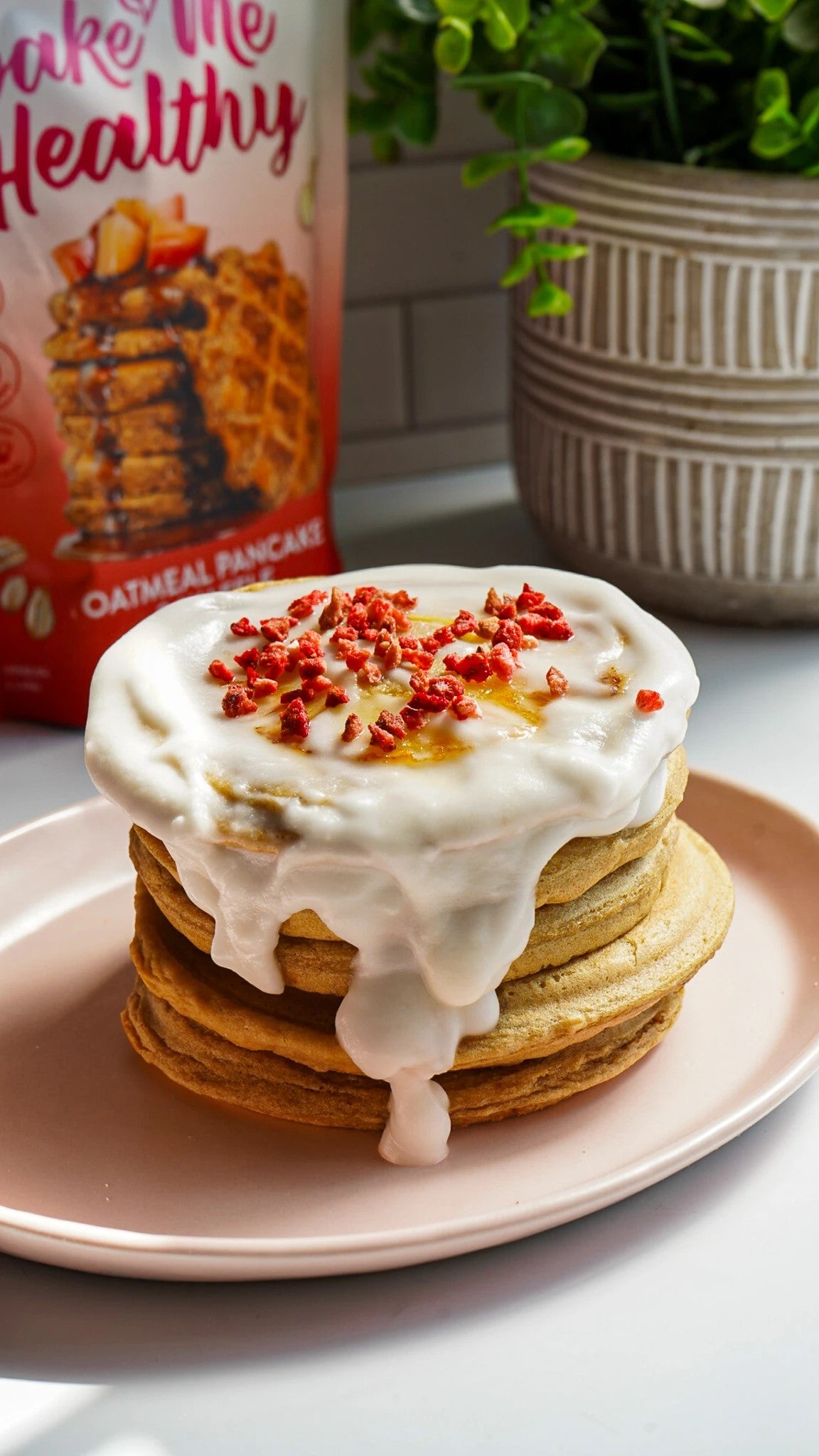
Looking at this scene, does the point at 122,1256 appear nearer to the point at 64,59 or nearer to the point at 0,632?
the point at 0,632

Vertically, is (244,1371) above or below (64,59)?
below

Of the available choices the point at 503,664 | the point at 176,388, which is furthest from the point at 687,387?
the point at 503,664

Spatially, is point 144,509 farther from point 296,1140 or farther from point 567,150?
point 296,1140

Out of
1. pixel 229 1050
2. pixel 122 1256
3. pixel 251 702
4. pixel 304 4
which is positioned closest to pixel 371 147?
pixel 304 4

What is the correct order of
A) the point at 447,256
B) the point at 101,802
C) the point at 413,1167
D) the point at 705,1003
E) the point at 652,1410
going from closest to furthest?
1. the point at 652,1410
2. the point at 413,1167
3. the point at 705,1003
4. the point at 101,802
5. the point at 447,256

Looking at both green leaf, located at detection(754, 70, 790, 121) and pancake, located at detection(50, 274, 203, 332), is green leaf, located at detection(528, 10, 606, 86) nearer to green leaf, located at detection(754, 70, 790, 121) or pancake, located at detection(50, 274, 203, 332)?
green leaf, located at detection(754, 70, 790, 121)

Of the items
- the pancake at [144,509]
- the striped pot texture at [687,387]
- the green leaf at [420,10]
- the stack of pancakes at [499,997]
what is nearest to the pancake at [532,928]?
the stack of pancakes at [499,997]

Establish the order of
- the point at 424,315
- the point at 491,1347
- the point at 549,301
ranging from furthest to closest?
the point at 424,315 → the point at 549,301 → the point at 491,1347
